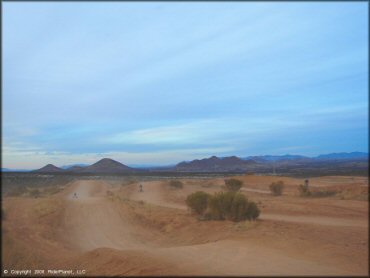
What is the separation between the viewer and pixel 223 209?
26.4 meters

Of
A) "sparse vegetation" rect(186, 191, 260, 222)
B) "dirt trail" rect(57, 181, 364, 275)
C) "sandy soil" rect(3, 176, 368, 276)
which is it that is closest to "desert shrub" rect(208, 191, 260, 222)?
"sparse vegetation" rect(186, 191, 260, 222)

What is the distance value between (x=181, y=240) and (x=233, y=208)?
430 cm

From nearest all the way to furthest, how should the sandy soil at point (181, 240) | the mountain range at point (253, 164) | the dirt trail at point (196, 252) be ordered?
1. the dirt trail at point (196, 252)
2. the sandy soil at point (181, 240)
3. the mountain range at point (253, 164)

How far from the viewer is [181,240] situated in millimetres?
22906

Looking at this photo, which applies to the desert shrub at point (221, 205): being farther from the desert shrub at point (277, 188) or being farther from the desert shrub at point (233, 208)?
the desert shrub at point (277, 188)

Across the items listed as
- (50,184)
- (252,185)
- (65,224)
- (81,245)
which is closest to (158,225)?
(65,224)

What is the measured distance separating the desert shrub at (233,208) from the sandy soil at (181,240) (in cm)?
88

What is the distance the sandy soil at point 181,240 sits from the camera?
11.4 m

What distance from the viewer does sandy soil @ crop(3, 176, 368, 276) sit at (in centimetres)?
1139

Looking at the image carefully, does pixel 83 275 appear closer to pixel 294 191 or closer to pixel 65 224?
pixel 65 224

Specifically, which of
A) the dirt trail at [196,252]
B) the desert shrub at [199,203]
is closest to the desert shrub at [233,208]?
the desert shrub at [199,203]

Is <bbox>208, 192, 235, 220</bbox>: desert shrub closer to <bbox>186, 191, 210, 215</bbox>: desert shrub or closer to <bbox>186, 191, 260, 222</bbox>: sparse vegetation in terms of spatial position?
<bbox>186, 191, 260, 222</bbox>: sparse vegetation

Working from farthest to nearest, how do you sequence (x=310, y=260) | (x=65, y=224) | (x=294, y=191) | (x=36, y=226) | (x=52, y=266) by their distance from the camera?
1. (x=294, y=191)
2. (x=65, y=224)
3. (x=36, y=226)
4. (x=52, y=266)
5. (x=310, y=260)

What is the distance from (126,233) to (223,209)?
574cm
